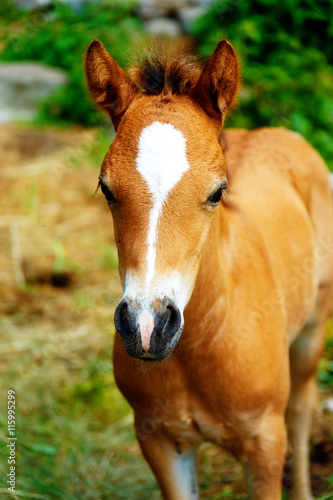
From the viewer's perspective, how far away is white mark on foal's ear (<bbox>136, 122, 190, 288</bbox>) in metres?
1.82

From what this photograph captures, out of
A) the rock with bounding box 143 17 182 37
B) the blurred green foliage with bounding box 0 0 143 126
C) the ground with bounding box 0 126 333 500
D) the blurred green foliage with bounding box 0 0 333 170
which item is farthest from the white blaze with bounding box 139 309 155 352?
the rock with bounding box 143 17 182 37

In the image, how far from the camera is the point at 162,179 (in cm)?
185

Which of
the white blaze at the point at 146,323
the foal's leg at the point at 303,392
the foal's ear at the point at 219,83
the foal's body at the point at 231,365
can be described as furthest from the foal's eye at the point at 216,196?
the foal's leg at the point at 303,392

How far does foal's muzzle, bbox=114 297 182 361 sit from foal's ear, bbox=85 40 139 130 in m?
0.88

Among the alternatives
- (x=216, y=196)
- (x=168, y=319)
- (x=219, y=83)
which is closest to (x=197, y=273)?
(x=216, y=196)

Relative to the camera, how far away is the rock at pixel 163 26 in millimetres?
7547

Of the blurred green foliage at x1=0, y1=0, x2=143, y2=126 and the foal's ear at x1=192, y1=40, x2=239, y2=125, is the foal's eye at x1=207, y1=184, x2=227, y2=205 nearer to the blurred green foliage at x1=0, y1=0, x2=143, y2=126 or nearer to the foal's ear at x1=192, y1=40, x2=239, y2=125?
the foal's ear at x1=192, y1=40, x2=239, y2=125

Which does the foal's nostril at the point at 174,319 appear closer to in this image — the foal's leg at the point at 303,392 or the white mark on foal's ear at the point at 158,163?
the white mark on foal's ear at the point at 158,163

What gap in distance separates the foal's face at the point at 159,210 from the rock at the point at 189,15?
581 cm

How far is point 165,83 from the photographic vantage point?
7.13ft

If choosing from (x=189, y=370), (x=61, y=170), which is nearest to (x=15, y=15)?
(x=61, y=170)

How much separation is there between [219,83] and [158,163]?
49 cm

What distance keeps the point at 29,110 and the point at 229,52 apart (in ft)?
19.7

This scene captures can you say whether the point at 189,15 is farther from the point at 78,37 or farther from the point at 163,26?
the point at 78,37
